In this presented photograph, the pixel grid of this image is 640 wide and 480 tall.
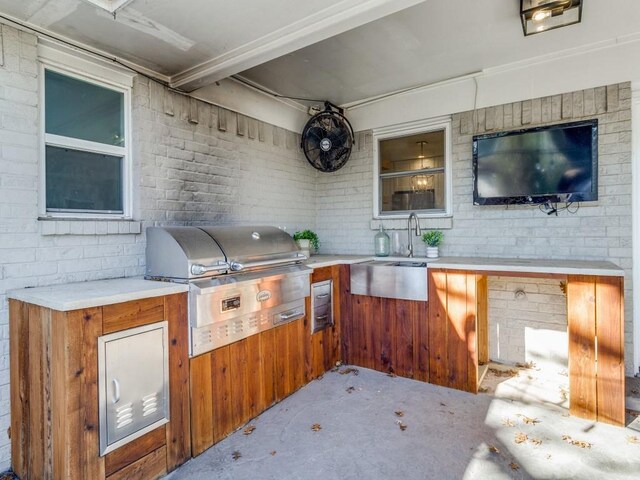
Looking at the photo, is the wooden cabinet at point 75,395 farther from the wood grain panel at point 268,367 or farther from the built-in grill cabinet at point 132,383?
the wood grain panel at point 268,367

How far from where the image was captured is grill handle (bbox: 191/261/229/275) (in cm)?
220

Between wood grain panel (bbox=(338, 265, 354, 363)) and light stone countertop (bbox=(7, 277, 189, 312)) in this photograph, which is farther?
wood grain panel (bbox=(338, 265, 354, 363))

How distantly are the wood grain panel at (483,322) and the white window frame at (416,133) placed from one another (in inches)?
33.0

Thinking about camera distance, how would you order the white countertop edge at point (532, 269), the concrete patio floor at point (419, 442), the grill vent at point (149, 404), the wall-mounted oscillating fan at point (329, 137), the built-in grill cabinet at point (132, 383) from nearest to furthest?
the built-in grill cabinet at point (132, 383)
the grill vent at point (149, 404)
the concrete patio floor at point (419, 442)
the white countertop edge at point (532, 269)
the wall-mounted oscillating fan at point (329, 137)

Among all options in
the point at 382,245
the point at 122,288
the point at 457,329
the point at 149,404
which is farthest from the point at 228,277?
the point at 382,245

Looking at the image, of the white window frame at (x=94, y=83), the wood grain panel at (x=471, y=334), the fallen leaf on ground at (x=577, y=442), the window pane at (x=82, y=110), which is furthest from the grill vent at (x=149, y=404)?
the fallen leaf on ground at (x=577, y=442)

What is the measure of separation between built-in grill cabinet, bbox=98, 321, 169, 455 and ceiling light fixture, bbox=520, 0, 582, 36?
3.03 m

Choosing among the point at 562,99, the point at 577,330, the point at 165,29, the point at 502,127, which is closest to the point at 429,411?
the point at 577,330

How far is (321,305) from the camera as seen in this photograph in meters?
3.34

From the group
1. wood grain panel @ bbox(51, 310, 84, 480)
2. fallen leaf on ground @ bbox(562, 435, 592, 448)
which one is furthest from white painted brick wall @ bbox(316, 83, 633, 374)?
wood grain panel @ bbox(51, 310, 84, 480)

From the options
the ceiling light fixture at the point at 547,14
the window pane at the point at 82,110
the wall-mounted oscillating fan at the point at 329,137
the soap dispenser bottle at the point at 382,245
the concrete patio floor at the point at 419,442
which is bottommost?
the concrete patio floor at the point at 419,442

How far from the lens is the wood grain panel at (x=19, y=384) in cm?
192

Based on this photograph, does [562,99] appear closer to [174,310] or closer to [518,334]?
[518,334]

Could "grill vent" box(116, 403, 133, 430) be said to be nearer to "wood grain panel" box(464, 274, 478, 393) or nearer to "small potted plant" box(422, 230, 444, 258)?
"wood grain panel" box(464, 274, 478, 393)
